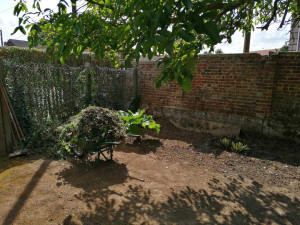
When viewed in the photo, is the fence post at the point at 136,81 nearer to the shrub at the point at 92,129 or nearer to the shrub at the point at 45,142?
the shrub at the point at 45,142

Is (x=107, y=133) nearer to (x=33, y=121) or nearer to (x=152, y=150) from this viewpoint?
(x=152, y=150)

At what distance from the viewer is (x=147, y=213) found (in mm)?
2559

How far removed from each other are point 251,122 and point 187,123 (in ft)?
5.94

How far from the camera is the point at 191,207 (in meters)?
2.74

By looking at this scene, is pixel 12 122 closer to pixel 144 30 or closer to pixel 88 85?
pixel 88 85

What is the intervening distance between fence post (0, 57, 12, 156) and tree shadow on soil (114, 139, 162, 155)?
86.7 inches

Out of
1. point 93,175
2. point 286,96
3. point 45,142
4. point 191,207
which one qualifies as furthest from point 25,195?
point 286,96

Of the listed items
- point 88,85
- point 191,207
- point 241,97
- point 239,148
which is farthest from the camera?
point 88,85

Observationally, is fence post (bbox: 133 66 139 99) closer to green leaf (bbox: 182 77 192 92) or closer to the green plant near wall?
the green plant near wall

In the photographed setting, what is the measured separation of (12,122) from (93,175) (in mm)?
2299

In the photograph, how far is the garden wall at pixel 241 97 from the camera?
503 centimetres

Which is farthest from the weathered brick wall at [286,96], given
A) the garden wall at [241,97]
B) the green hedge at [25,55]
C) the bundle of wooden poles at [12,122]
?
the bundle of wooden poles at [12,122]

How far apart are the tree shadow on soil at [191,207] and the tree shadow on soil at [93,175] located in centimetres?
25

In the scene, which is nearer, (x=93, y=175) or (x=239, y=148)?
(x=93, y=175)
